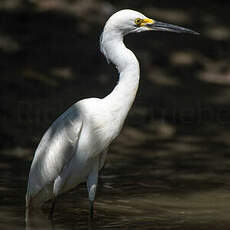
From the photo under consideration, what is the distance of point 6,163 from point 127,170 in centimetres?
159

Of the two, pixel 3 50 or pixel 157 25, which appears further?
pixel 3 50

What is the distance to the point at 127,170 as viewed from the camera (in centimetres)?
825

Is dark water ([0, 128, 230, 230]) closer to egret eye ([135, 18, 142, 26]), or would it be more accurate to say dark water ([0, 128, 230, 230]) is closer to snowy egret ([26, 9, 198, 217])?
snowy egret ([26, 9, 198, 217])

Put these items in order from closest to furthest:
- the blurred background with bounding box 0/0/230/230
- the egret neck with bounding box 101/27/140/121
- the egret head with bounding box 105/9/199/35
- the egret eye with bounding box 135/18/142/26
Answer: the egret neck with bounding box 101/27/140/121
the egret head with bounding box 105/9/199/35
the egret eye with bounding box 135/18/142/26
the blurred background with bounding box 0/0/230/230

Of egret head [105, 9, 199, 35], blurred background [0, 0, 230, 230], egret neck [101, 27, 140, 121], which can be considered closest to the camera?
egret neck [101, 27, 140, 121]

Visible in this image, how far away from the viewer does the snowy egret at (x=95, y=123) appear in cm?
593

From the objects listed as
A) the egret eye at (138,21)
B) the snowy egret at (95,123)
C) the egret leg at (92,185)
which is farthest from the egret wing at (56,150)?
the egret eye at (138,21)

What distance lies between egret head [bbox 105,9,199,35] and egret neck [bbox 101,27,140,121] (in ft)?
0.18

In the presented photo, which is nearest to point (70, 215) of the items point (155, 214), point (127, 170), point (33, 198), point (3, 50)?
point (33, 198)

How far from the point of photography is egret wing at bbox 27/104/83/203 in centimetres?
605

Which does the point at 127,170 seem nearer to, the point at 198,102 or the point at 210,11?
the point at 198,102

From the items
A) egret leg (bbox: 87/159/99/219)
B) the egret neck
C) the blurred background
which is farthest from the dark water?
the egret neck

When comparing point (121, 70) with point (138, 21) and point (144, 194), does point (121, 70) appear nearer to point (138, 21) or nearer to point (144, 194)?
point (138, 21)

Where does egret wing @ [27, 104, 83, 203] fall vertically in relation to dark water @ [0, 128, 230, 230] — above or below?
above
